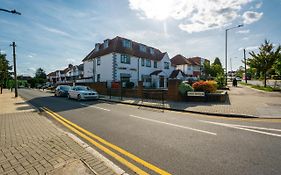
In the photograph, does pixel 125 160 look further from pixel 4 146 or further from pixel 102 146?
pixel 4 146

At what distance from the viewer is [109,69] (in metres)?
29.9

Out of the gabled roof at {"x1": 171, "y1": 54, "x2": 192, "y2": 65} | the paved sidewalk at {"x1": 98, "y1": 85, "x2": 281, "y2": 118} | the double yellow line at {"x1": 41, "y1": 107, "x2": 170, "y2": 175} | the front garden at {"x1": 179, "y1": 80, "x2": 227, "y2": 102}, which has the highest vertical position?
the gabled roof at {"x1": 171, "y1": 54, "x2": 192, "y2": 65}

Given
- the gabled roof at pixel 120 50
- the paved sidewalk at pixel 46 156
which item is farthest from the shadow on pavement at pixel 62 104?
the gabled roof at pixel 120 50

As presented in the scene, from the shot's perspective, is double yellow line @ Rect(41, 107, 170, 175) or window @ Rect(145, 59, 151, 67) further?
window @ Rect(145, 59, 151, 67)

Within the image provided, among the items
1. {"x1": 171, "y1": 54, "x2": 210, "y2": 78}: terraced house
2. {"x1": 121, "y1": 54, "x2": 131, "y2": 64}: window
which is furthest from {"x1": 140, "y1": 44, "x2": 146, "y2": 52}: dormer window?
{"x1": 171, "y1": 54, "x2": 210, "y2": 78}: terraced house

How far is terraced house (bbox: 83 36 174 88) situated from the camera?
29781 mm

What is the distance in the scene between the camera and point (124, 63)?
1215 inches

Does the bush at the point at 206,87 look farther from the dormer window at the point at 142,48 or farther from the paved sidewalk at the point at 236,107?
the dormer window at the point at 142,48

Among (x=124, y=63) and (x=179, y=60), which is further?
(x=179, y=60)

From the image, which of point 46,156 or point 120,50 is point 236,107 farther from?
point 120,50

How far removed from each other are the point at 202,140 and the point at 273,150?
5.67 feet

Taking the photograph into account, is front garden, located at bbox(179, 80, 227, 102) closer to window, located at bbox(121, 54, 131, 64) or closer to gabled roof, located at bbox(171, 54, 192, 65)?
window, located at bbox(121, 54, 131, 64)

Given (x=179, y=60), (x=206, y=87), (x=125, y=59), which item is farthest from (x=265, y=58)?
(x=179, y=60)

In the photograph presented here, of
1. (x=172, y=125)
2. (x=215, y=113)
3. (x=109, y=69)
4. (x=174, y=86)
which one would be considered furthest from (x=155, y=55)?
(x=172, y=125)
